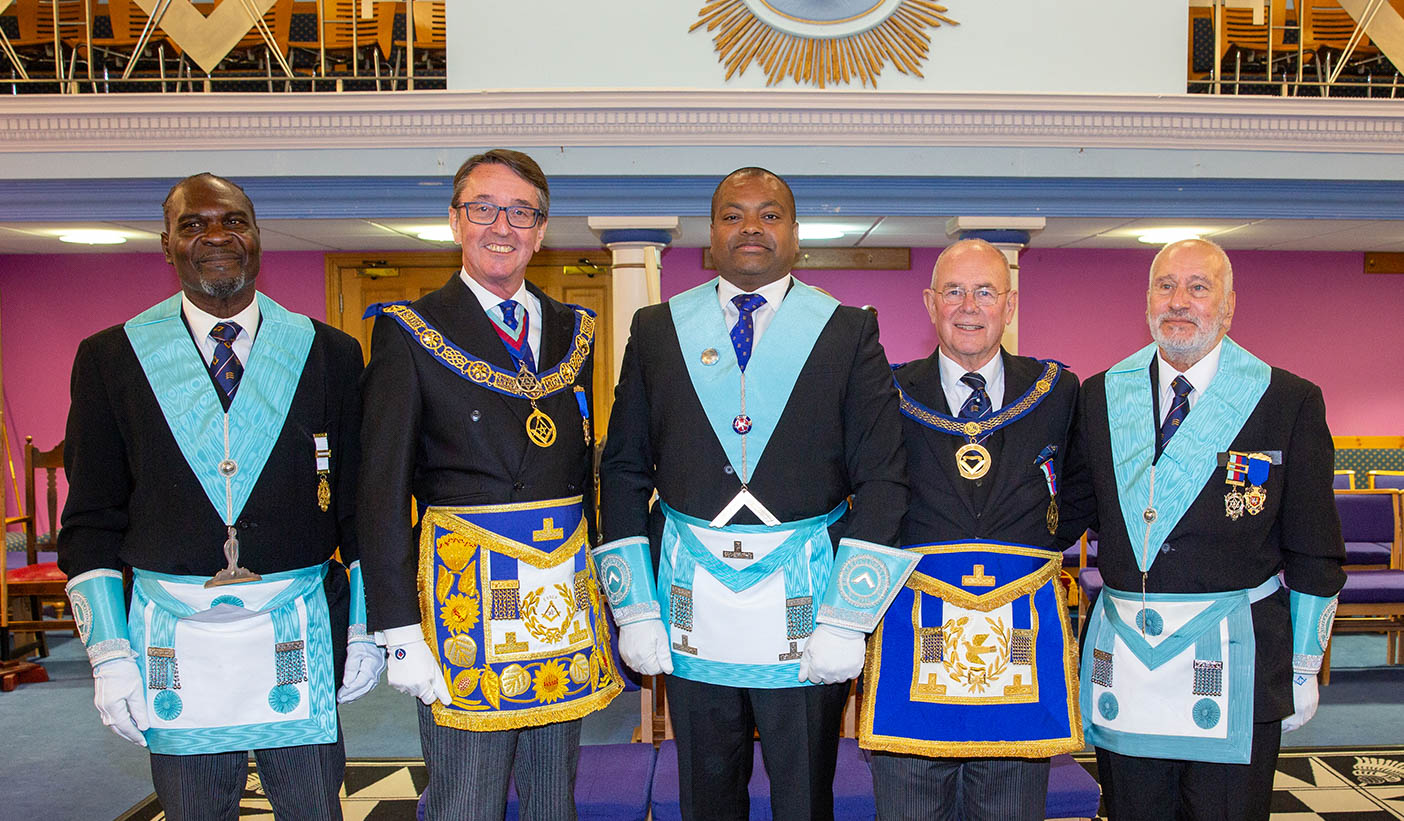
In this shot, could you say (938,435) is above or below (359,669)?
above

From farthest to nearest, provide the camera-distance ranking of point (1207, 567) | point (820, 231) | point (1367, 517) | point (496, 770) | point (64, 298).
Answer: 1. point (64, 298)
2. point (820, 231)
3. point (1367, 517)
4. point (1207, 567)
5. point (496, 770)

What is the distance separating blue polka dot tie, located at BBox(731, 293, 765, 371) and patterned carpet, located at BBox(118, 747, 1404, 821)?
2210 mm

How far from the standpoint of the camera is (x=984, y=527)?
1965mm

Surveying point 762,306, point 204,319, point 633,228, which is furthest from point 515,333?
point 633,228

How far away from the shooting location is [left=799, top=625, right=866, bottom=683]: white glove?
1756 mm

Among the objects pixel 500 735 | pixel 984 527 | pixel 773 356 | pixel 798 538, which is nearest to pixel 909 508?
pixel 984 527

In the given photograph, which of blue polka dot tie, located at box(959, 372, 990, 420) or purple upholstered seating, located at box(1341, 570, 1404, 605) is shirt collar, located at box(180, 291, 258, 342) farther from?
purple upholstered seating, located at box(1341, 570, 1404, 605)

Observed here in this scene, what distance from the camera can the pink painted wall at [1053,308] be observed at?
7.29 metres

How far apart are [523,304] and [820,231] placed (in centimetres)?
445

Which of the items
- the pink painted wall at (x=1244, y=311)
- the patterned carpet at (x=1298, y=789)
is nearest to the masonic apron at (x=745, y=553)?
the patterned carpet at (x=1298, y=789)

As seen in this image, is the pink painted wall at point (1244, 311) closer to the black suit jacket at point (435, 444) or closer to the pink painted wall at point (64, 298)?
the pink painted wall at point (64, 298)

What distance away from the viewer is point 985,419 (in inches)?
79.4

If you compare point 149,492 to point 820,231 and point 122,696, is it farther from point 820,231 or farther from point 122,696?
point 820,231

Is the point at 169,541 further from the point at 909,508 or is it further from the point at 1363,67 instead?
the point at 1363,67
